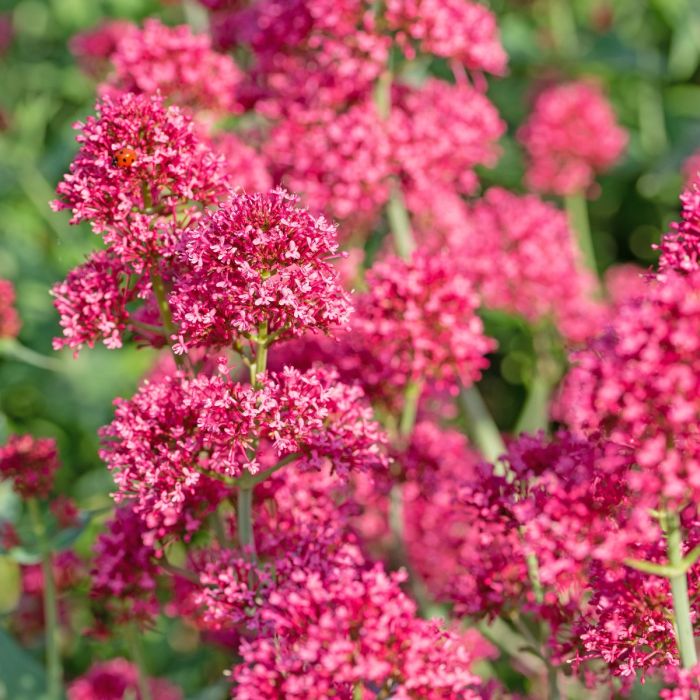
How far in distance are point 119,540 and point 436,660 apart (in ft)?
2.55

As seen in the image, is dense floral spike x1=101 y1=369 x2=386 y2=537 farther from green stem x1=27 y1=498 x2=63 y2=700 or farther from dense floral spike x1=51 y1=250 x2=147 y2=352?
green stem x1=27 y1=498 x2=63 y2=700

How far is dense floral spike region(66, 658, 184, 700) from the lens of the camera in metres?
2.72

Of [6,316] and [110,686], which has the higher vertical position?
[6,316]

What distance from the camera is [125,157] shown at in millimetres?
1633

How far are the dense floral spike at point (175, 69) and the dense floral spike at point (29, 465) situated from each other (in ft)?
3.07

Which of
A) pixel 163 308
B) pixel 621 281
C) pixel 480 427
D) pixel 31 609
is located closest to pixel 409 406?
pixel 480 427

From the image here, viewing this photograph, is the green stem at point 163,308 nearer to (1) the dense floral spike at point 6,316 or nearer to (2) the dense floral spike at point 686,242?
(2) the dense floral spike at point 686,242

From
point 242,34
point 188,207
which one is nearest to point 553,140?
point 242,34

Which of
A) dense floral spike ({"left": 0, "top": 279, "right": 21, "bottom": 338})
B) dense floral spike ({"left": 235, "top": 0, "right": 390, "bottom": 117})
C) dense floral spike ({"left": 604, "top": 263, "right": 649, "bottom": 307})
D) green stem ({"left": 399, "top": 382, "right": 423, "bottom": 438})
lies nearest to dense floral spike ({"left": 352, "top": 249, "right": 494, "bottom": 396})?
green stem ({"left": 399, "top": 382, "right": 423, "bottom": 438})

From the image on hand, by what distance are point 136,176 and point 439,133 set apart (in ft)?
4.24

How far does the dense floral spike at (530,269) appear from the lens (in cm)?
342

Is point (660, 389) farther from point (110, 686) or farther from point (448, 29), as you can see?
point (110, 686)

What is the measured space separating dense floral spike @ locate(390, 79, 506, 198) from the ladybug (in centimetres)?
116

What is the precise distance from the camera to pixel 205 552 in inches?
75.0
